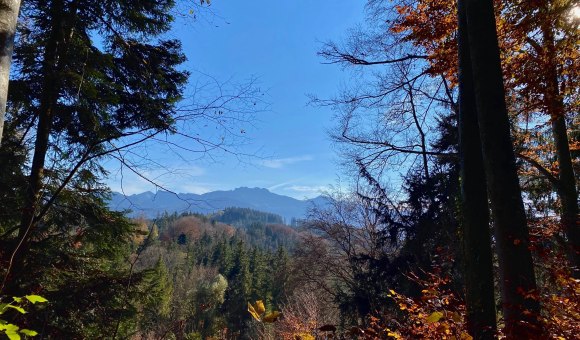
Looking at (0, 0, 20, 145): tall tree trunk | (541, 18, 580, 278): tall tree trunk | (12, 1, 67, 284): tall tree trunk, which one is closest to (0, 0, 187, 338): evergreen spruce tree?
(12, 1, 67, 284): tall tree trunk

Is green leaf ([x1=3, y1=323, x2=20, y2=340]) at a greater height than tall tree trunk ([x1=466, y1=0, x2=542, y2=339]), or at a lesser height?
lesser

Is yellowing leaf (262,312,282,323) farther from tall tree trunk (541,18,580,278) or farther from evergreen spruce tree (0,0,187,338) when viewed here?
tall tree trunk (541,18,580,278)

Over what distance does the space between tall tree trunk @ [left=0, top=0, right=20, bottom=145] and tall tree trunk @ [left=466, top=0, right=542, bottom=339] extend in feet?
10.3

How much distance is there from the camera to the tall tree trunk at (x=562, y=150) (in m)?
5.33

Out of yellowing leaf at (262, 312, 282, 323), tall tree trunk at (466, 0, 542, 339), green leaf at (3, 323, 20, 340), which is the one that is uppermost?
tall tree trunk at (466, 0, 542, 339)

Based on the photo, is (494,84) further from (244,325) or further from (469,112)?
(244,325)

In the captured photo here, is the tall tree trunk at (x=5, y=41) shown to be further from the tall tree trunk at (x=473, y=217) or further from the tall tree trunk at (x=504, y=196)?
the tall tree trunk at (x=473, y=217)

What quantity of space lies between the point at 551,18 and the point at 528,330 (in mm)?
4203

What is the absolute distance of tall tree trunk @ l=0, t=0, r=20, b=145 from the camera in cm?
119

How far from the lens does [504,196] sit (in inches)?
109

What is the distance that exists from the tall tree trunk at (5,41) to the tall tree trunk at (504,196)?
10.3 feet

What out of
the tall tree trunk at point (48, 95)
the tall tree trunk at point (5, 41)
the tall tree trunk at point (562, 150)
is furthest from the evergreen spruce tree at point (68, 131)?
the tall tree trunk at point (562, 150)

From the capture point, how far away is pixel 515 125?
393 inches

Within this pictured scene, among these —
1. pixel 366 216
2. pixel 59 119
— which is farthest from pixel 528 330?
pixel 366 216
